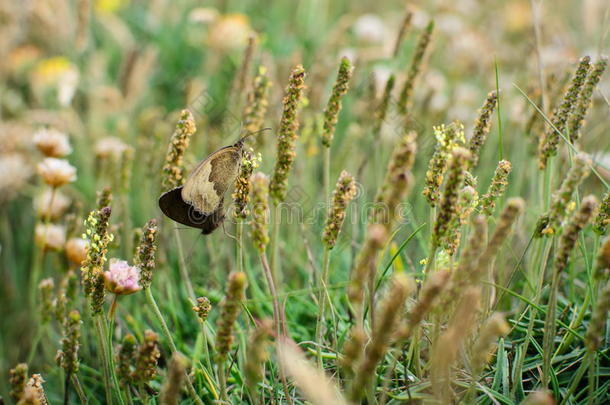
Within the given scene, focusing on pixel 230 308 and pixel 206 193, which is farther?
pixel 206 193

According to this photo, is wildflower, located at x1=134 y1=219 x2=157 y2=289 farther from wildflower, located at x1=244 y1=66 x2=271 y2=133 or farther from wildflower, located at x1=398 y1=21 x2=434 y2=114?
wildflower, located at x1=398 y1=21 x2=434 y2=114

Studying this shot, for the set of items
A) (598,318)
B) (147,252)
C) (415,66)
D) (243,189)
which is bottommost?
(598,318)

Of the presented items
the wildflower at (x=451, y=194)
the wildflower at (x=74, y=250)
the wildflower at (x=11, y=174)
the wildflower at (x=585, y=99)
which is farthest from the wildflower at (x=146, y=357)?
the wildflower at (x=11, y=174)

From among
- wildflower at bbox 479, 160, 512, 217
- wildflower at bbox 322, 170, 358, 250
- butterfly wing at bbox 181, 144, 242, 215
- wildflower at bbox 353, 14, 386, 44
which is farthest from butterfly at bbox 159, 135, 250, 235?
wildflower at bbox 353, 14, 386, 44

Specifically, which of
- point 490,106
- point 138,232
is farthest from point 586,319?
point 138,232

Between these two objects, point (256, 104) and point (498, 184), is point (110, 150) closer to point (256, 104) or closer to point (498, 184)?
point (256, 104)

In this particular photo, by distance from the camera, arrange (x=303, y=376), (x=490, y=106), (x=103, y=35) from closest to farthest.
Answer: (x=303, y=376)
(x=490, y=106)
(x=103, y=35)

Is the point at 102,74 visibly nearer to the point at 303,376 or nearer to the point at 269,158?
the point at 269,158

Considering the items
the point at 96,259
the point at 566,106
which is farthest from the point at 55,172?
the point at 566,106
